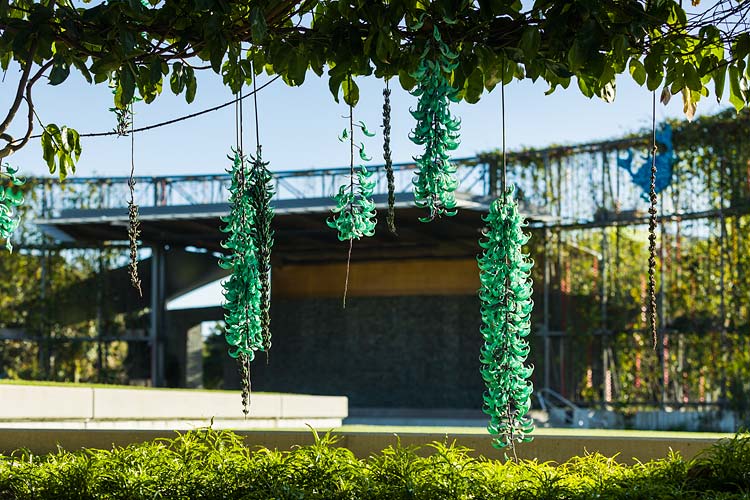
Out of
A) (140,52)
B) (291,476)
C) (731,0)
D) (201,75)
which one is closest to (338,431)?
(291,476)

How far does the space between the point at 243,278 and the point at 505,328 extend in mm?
1162

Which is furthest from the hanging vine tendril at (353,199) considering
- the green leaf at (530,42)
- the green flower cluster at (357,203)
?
the green leaf at (530,42)

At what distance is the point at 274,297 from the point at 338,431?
17022 mm

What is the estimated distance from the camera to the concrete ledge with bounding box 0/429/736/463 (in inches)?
230

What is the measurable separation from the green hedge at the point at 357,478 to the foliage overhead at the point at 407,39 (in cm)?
173

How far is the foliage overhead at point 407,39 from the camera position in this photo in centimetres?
390

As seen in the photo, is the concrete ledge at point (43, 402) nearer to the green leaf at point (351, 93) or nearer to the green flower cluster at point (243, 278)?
the green flower cluster at point (243, 278)

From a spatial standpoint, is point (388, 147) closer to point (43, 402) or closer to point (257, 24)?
point (257, 24)

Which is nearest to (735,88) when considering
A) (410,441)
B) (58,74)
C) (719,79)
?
(719,79)

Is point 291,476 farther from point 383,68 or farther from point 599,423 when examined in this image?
point 599,423

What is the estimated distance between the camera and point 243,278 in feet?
14.2

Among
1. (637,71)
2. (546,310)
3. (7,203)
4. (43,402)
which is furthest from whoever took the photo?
(546,310)

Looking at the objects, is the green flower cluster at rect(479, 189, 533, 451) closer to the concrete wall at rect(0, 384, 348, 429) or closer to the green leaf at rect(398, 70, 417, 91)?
the green leaf at rect(398, 70, 417, 91)

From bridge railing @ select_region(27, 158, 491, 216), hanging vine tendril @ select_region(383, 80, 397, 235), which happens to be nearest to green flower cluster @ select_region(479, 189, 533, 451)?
hanging vine tendril @ select_region(383, 80, 397, 235)
